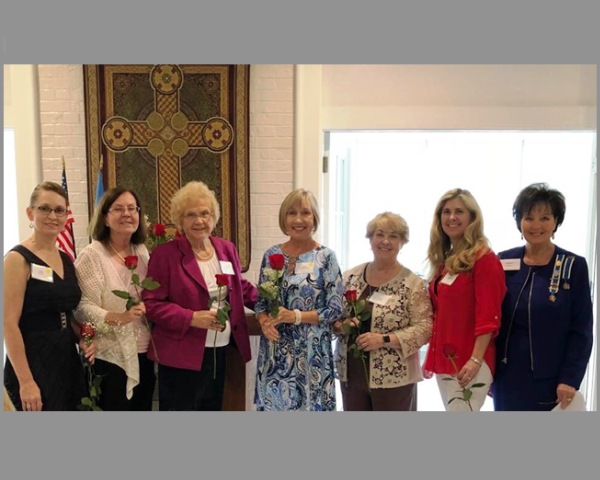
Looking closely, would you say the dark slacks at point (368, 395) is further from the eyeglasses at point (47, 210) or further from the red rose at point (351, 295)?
the eyeglasses at point (47, 210)

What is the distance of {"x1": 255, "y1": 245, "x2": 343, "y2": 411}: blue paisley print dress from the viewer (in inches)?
84.4

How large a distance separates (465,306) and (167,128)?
7.98ft

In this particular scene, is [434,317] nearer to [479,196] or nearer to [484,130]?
[484,130]

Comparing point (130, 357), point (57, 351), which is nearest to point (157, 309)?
point (130, 357)

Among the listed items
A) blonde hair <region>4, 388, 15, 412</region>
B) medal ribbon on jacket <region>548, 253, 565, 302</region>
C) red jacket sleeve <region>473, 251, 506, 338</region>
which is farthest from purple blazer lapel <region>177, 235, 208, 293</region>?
medal ribbon on jacket <region>548, 253, 565, 302</region>

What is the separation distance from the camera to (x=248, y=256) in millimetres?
3406

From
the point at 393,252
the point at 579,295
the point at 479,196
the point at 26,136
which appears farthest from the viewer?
the point at 479,196

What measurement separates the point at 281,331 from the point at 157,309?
59 cm

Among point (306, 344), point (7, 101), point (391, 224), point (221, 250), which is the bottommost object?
point (306, 344)

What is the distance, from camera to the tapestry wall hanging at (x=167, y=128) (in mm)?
3316

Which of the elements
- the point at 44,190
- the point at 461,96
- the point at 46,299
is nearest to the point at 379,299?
the point at 46,299

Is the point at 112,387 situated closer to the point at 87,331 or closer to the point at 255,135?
the point at 87,331

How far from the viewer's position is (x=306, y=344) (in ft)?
Answer: 7.11

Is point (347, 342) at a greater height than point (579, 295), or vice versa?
point (579, 295)
